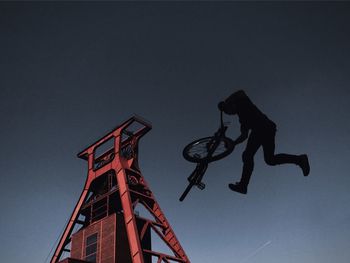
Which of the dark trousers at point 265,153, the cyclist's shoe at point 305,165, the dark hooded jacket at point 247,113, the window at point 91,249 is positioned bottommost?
the cyclist's shoe at point 305,165

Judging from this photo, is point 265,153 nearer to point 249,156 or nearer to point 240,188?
point 249,156

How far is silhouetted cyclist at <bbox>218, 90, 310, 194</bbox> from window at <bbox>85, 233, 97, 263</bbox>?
60.4 ft

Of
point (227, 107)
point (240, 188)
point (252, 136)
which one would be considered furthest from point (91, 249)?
point (227, 107)

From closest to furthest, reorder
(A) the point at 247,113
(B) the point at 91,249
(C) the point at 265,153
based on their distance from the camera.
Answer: (A) the point at 247,113 → (C) the point at 265,153 → (B) the point at 91,249

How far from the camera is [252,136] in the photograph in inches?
165

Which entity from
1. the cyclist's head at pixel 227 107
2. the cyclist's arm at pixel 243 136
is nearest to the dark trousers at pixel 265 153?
the cyclist's arm at pixel 243 136

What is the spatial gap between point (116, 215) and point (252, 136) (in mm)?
18059

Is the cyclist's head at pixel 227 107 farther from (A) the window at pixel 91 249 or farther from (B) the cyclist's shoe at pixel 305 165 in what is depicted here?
(A) the window at pixel 91 249

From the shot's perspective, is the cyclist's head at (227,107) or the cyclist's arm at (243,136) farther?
the cyclist's arm at (243,136)

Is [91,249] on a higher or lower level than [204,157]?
higher

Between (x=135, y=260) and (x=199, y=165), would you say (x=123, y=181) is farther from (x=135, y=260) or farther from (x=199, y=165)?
(x=199, y=165)

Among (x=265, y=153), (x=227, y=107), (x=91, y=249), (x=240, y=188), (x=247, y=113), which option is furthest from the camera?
(x=91, y=249)

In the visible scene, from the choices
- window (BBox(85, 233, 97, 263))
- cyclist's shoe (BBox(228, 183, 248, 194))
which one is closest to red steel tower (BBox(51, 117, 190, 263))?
window (BBox(85, 233, 97, 263))

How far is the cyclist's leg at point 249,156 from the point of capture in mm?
4184
